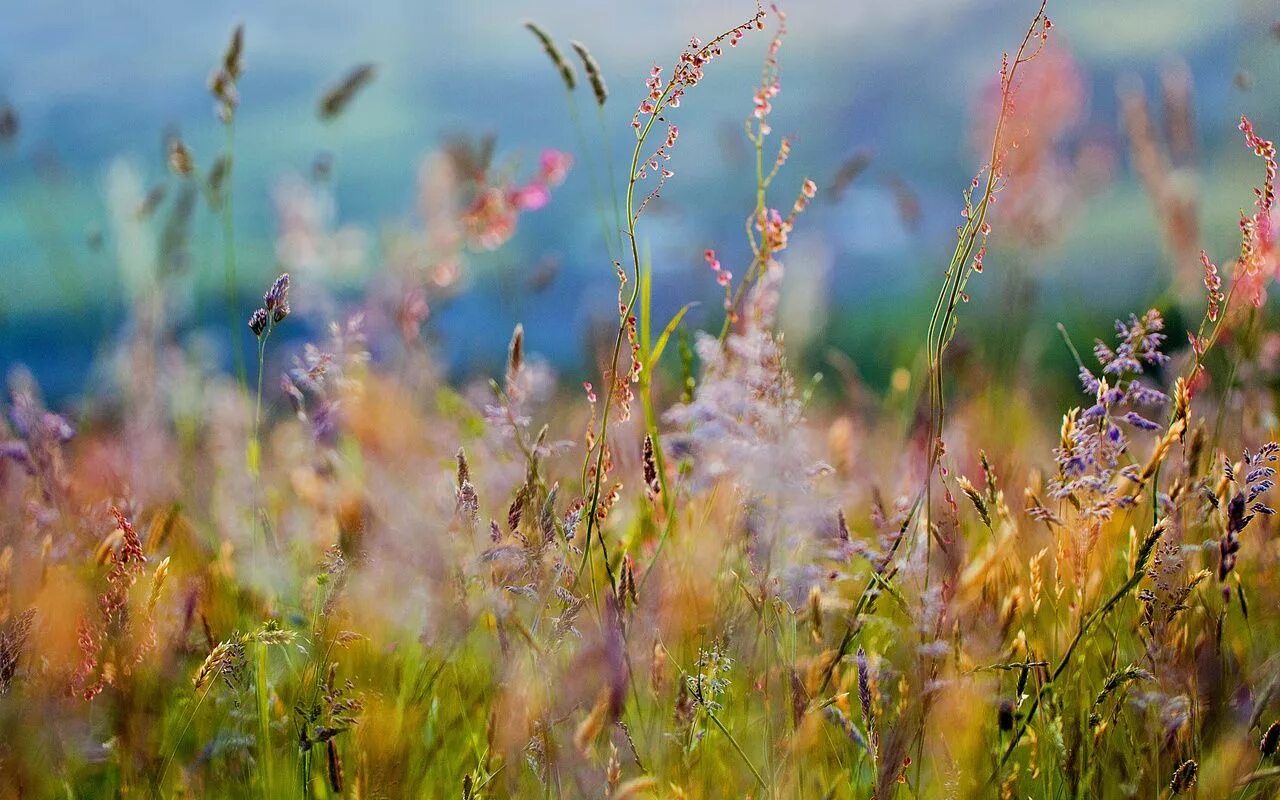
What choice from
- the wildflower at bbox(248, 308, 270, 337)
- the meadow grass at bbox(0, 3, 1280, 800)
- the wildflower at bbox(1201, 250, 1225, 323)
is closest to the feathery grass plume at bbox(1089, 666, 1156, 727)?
the meadow grass at bbox(0, 3, 1280, 800)

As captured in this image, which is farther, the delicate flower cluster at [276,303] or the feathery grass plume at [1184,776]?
the delicate flower cluster at [276,303]

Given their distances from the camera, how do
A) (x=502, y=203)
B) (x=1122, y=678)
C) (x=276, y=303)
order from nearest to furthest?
1. (x=1122, y=678)
2. (x=276, y=303)
3. (x=502, y=203)

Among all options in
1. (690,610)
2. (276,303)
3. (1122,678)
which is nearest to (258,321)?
(276,303)

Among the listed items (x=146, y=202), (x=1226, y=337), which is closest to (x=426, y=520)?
(x=1226, y=337)

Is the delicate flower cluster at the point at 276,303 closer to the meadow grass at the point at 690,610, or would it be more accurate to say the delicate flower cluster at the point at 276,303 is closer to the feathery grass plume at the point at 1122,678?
the meadow grass at the point at 690,610

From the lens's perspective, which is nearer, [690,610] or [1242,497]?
[1242,497]

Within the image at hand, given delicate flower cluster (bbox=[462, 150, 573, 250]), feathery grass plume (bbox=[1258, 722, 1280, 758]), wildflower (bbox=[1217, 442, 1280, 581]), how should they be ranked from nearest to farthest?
wildflower (bbox=[1217, 442, 1280, 581]), feathery grass plume (bbox=[1258, 722, 1280, 758]), delicate flower cluster (bbox=[462, 150, 573, 250])

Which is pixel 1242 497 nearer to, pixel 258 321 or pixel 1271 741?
pixel 1271 741

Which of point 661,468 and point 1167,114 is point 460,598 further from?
point 1167,114

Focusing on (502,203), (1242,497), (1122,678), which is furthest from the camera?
(502,203)

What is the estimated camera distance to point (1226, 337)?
223 centimetres

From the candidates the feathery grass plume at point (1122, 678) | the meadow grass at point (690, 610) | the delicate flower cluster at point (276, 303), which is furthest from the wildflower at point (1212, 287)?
the delicate flower cluster at point (276, 303)

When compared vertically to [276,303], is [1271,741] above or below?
below

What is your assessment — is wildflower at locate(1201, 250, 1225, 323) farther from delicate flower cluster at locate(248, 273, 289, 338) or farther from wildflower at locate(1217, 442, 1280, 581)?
delicate flower cluster at locate(248, 273, 289, 338)
